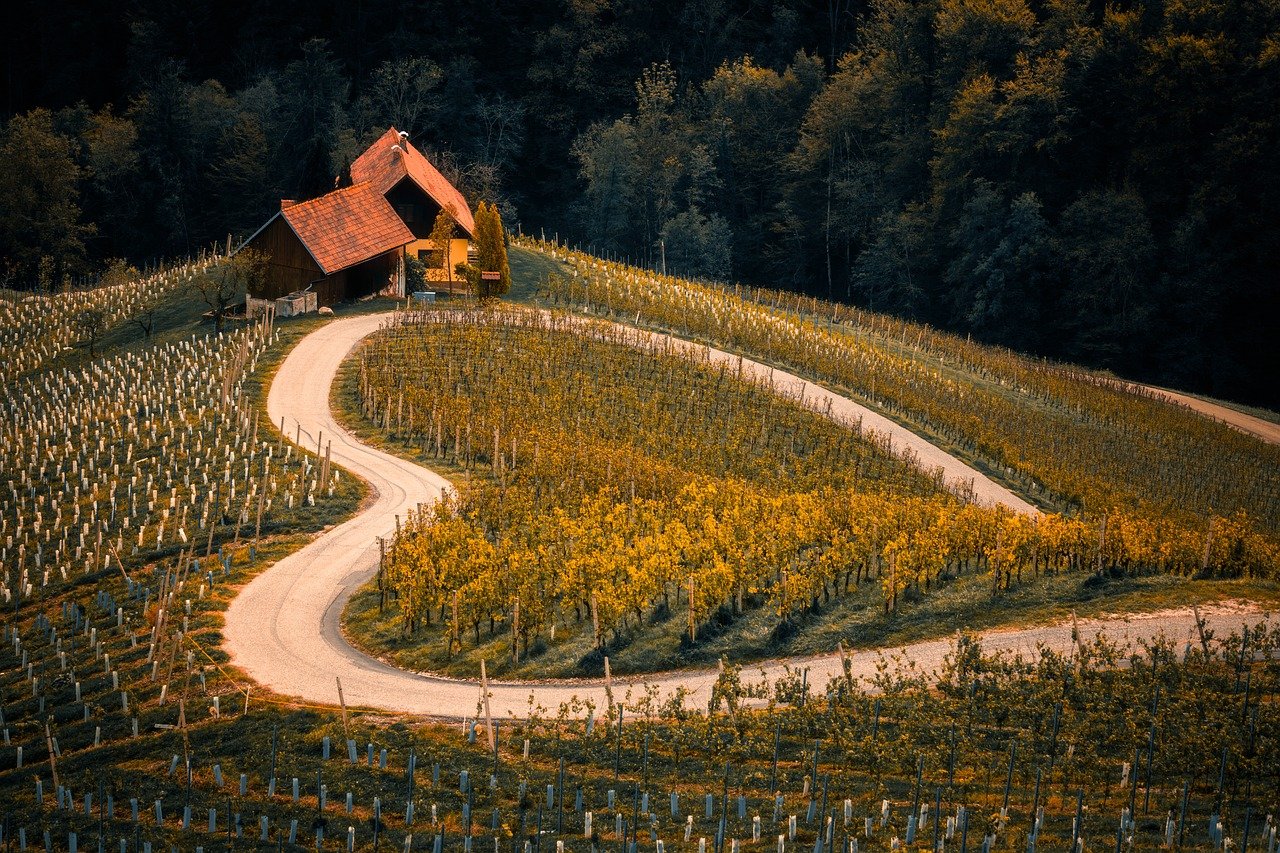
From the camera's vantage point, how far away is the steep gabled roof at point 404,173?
67250 mm

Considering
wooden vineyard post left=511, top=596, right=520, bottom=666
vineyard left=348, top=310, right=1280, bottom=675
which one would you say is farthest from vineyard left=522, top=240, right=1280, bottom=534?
wooden vineyard post left=511, top=596, right=520, bottom=666

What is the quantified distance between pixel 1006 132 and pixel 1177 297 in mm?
14104

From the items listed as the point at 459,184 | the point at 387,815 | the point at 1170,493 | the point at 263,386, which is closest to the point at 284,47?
the point at 459,184

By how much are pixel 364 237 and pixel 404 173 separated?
630 centimetres

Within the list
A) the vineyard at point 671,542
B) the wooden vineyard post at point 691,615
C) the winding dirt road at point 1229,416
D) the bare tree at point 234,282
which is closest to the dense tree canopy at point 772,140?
the winding dirt road at point 1229,416

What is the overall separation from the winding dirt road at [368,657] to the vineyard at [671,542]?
907 millimetres

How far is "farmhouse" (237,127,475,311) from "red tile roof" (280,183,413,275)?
0.15 ft

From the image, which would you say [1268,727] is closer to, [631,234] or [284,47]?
[631,234]

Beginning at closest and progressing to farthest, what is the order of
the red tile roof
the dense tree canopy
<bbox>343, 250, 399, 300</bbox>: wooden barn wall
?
the red tile roof < <bbox>343, 250, 399, 300</bbox>: wooden barn wall < the dense tree canopy

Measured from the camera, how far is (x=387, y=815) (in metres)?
21.7

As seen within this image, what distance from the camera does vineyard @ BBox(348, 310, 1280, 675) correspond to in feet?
96.8

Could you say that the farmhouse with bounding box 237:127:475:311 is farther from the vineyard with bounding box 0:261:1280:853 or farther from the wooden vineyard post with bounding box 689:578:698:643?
the wooden vineyard post with bounding box 689:578:698:643

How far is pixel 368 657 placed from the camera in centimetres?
2973

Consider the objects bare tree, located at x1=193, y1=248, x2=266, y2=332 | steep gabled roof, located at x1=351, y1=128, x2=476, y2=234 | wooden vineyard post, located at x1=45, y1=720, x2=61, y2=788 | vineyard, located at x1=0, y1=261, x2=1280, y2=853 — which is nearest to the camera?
vineyard, located at x1=0, y1=261, x2=1280, y2=853
